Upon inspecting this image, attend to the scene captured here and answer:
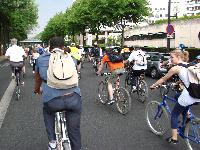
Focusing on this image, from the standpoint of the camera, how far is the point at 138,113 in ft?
33.7

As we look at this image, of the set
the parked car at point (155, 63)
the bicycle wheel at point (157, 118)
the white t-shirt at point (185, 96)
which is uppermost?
the white t-shirt at point (185, 96)

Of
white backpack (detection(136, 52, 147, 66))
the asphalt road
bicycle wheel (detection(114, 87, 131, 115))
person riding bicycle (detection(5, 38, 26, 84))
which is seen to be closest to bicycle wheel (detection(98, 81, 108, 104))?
the asphalt road

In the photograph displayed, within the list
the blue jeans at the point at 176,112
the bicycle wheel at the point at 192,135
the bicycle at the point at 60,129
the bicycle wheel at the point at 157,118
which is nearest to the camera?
the bicycle at the point at 60,129

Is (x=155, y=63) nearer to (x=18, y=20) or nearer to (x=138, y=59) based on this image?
(x=138, y=59)

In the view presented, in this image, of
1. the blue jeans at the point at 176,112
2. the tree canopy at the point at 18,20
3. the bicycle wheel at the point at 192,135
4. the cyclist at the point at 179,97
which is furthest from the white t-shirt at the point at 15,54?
the tree canopy at the point at 18,20

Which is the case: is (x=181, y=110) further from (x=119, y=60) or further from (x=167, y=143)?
(x=119, y=60)

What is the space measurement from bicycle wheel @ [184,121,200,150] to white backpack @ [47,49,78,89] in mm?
2054

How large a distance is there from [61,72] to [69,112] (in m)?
0.55

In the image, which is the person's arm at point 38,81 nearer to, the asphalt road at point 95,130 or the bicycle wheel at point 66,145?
the bicycle wheel at point 66,145

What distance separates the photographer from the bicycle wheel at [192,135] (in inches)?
245

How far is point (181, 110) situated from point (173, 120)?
0.80 ft

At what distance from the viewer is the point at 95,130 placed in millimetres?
8250

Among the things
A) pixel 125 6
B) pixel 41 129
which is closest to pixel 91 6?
pixel 125 6

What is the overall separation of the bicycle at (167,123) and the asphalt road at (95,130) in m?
0.19
